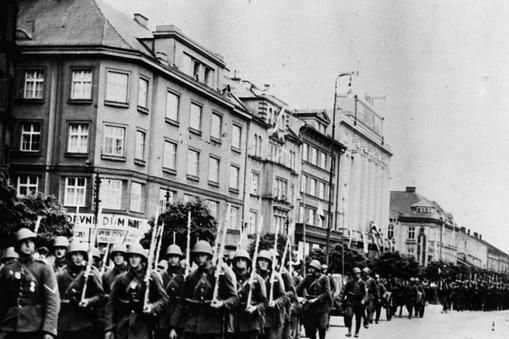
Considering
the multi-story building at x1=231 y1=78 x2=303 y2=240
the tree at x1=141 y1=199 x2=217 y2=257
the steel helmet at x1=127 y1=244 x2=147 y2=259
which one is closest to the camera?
the steel helmet at x1=127 y1=244 x2=147 y2=259

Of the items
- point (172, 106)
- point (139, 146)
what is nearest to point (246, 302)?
point (139, 146)

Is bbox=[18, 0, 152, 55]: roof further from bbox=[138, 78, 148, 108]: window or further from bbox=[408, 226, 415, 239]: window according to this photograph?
bbox=[408, 226, 415, 239]: window

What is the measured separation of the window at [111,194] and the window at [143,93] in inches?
166

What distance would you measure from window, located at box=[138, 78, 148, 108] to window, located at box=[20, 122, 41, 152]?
504 cm

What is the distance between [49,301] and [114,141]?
3570cm

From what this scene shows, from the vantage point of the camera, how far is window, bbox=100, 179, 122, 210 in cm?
4378

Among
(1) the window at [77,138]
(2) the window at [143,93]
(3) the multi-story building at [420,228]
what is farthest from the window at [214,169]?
(3) the multi-story building at [420,228]

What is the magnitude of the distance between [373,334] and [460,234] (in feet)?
468

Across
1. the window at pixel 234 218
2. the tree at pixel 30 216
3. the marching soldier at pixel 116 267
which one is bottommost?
the marching soldier at pixel 116 267

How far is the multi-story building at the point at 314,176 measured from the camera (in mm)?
71688

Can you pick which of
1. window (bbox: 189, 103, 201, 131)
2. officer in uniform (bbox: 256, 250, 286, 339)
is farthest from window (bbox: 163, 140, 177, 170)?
officer in uniform (bbox: 256, 250, 286, 339)

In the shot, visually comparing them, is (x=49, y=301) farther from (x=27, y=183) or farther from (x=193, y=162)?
(x=193, y=162)

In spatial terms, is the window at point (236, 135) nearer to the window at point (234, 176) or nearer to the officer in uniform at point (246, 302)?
the window at point (234, 176)

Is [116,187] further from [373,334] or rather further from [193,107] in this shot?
[373,334]
